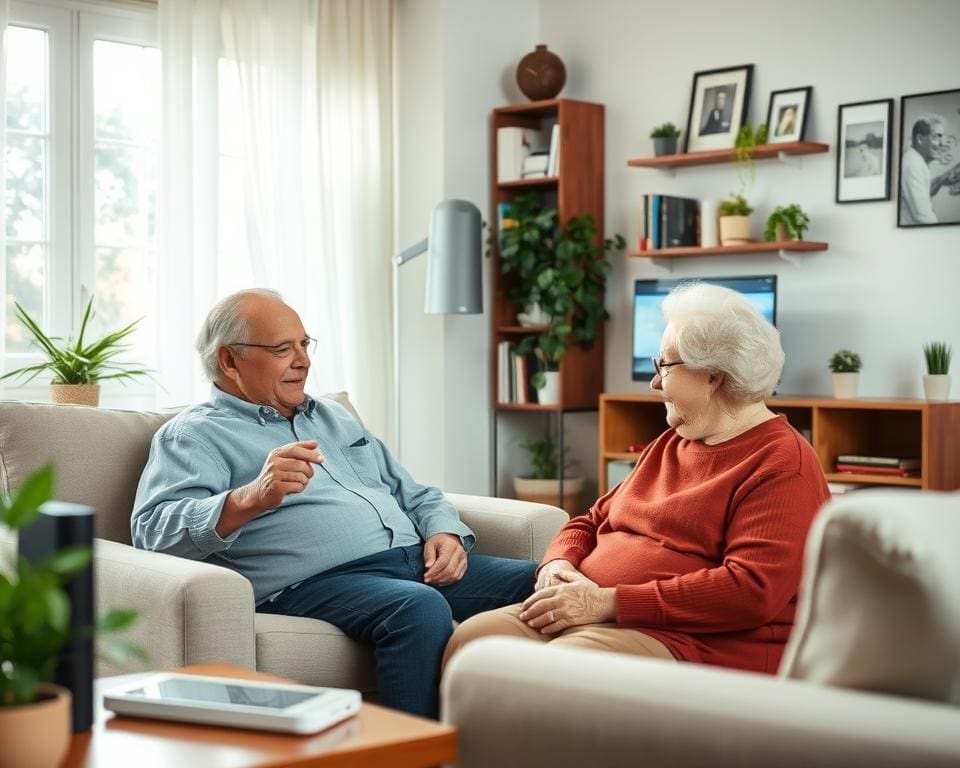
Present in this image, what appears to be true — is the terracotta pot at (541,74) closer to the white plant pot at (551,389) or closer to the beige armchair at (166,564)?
the white plant pot at (551,389)

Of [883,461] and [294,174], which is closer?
[883,461]

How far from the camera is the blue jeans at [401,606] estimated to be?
2375 mm

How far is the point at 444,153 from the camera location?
531 cm

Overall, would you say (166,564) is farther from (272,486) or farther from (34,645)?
(34,645)

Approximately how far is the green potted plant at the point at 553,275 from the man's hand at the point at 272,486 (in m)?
2.78

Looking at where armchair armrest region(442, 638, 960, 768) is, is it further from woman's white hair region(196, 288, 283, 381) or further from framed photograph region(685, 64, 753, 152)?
framed photograph region(685, 64, 753, 152)

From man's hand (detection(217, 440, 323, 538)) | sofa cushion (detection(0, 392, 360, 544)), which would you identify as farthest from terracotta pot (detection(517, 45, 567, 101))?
man's hand (detection(217, 440, 323, 538))

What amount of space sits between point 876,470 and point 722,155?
136 cm

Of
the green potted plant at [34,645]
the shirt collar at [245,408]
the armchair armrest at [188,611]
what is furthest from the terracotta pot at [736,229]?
the green potted plant at [34,645]

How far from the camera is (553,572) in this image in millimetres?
2488

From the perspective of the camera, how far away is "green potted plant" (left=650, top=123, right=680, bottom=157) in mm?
5133

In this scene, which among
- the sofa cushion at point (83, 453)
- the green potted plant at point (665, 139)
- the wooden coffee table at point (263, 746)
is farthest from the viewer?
the green potted plant at point (665, 139)

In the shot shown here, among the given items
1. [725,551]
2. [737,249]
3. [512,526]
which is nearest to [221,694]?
[725,551]

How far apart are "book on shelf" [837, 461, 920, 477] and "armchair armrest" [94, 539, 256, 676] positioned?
8.71ft
